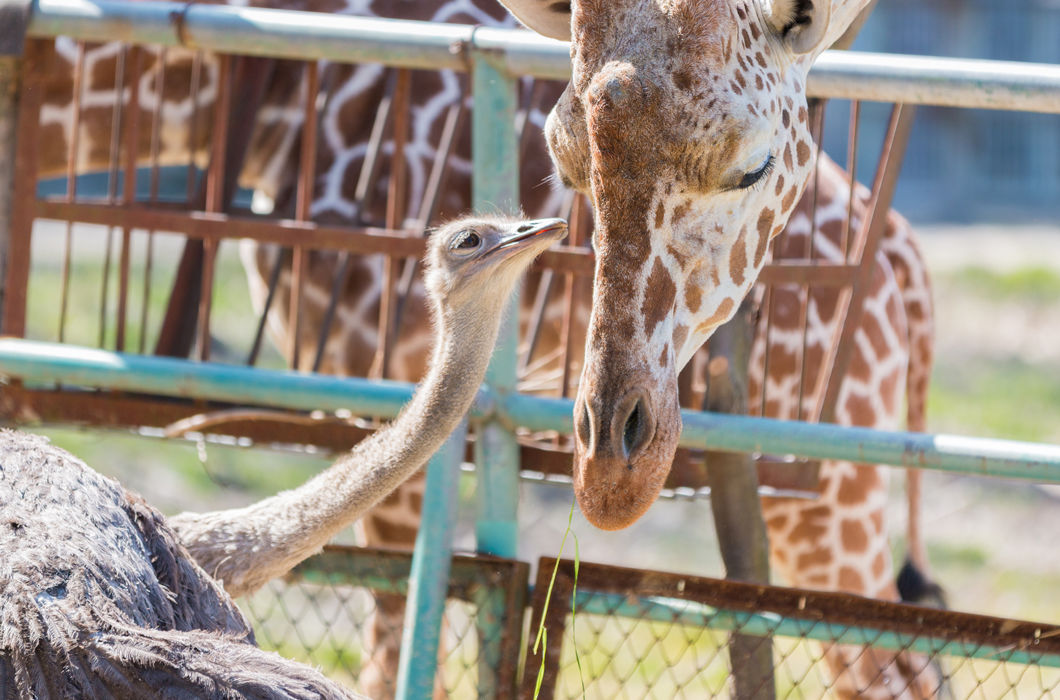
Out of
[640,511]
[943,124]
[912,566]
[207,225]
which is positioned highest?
[943,124]

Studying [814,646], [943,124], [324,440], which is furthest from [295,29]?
[943,124]

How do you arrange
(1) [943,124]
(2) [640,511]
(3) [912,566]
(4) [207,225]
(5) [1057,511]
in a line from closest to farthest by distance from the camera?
(2) [640,511]
(4) [207,225]
(3) [912,566]
(5) [1057,511]
(1) [943,124]

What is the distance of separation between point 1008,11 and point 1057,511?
34.9ft

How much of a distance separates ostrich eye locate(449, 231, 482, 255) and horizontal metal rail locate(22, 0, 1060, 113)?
1.21ft

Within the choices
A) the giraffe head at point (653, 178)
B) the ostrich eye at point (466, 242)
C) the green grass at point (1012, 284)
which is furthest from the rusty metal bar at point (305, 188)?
the green grass at point (1012, 284)

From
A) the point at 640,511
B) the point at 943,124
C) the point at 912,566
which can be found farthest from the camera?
the point at 943,124

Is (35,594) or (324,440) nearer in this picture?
(35,594)

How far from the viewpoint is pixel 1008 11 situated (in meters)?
16.9

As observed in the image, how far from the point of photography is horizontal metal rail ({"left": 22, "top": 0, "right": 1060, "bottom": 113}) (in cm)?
262

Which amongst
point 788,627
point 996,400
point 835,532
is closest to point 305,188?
point 788,627

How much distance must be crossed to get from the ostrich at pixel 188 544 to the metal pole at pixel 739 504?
50 centimetres

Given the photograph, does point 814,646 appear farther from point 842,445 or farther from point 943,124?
point 943,124

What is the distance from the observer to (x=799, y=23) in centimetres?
229

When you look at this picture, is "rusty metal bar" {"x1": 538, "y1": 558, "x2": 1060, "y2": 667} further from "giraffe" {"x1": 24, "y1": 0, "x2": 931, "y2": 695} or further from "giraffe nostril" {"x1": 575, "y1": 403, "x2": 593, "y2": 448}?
"giraffe" {"x1": 24, "y1": 0, "x2": 931, "y2": 695}
